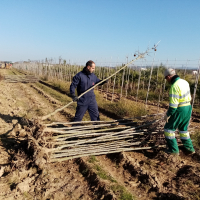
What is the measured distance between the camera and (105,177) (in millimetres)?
3090

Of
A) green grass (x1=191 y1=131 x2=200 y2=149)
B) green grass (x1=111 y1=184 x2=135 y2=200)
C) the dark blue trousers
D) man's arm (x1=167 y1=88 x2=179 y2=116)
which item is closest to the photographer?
green grass (x1=111 y1=184 x2=135 y2=200)

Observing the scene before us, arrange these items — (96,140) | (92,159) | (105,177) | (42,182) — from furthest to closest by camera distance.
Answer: (96,140) < (92,159) < (105,177) < (42,182)

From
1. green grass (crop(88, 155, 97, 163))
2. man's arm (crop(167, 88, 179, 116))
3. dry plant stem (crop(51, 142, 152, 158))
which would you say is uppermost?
man's arm (crop(167, 88, 179, 116))

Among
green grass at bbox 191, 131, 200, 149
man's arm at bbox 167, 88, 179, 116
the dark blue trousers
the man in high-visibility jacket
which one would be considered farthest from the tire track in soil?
green grass at bbox 191, 131, 200, 149

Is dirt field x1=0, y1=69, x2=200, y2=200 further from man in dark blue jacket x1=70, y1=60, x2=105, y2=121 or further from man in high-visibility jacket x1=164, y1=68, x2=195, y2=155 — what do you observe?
man in dark blue jacket x1=70, y1=60, x2=105, y2=121

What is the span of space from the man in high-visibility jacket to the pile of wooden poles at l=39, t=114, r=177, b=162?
486mm

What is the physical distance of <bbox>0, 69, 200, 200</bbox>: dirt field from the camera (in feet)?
8.88

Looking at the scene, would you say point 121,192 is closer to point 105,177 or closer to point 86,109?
point 105,177

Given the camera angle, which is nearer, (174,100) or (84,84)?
(174,100)

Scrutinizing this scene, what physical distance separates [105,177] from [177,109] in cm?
185

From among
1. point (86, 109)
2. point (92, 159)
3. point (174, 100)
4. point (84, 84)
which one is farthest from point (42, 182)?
point (174, 100)

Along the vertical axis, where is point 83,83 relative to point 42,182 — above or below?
above

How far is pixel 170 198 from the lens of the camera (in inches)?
103

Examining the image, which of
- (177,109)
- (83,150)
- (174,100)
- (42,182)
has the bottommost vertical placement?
(42,182)
